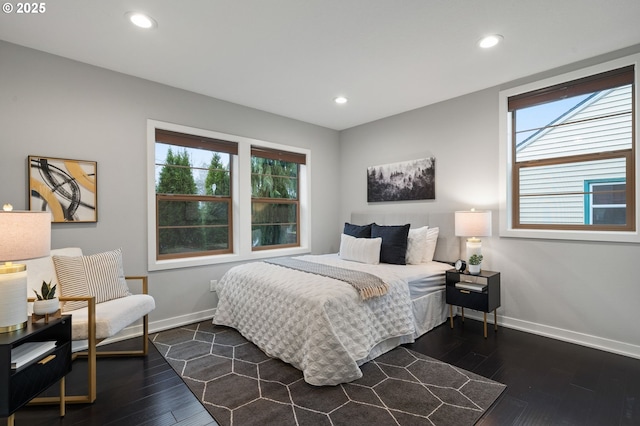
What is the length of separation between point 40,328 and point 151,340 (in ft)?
4.44

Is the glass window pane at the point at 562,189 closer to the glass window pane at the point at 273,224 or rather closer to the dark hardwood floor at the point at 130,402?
the glass window pane at the point at 273,224

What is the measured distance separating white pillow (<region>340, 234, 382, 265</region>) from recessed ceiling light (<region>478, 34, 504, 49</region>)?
2134 mm

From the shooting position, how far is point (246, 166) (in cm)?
392

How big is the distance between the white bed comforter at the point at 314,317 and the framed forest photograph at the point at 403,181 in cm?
139

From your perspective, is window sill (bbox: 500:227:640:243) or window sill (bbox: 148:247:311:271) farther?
window sill (bbox: 148:247:311:271)

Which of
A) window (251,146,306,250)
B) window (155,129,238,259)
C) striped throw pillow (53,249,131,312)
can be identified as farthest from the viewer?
window (251,146,306,250)

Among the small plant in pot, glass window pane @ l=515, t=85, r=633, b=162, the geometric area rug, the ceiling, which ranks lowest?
the geometric area rug

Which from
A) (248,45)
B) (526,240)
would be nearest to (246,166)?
(248,45)

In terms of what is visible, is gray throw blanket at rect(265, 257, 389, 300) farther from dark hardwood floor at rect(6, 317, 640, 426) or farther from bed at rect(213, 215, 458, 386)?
dark hardwood floor at rect(6, 317, 640, 426)

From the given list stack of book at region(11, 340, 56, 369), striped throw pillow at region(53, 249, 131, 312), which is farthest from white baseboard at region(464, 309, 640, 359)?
stack of book at region(11, 340, 56, 369)

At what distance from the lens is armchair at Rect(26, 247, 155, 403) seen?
6.64 ft

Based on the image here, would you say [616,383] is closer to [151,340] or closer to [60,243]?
[151,340]

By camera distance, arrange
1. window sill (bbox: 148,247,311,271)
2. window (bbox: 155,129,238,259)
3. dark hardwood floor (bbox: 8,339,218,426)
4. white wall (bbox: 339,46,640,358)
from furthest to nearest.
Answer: window (bbox: 155,129,238,259), window sill (bbox: 148,247,311,271), white wall (bbox: 339,46,640,358), dark hardwood floor (bbox: 8,339,218,426)

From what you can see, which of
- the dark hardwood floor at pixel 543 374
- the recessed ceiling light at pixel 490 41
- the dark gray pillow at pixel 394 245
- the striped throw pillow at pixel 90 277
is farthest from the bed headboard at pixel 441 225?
the striped throw pillow at pixel 90 277
